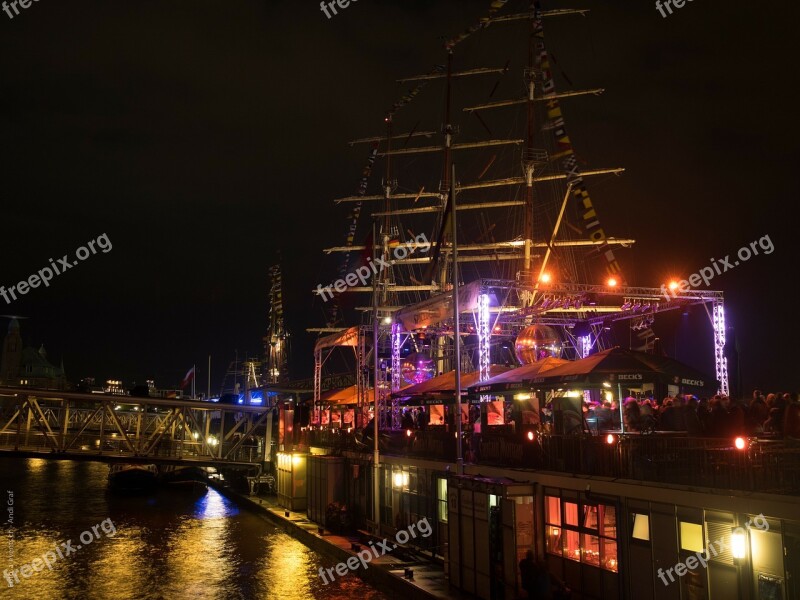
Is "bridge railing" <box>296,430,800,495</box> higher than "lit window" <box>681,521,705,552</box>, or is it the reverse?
"bridge railing" <box>296,430,800,495</box>

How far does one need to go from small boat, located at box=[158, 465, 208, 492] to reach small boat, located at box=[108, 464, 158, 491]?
1.75 meters

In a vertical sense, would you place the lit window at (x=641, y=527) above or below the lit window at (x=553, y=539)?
above

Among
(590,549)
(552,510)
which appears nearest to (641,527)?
(590,549)

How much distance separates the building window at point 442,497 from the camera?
77.3ft

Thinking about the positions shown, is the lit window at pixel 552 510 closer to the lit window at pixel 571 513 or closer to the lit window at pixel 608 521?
the lit window at pixel 571 513

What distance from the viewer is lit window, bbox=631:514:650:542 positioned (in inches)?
591

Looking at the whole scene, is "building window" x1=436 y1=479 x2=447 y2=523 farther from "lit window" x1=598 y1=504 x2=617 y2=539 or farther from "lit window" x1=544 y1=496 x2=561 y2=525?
"lit window" x1=598 y1=504 x2=617 y2=539

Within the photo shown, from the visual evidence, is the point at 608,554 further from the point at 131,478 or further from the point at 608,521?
the point at 131,478

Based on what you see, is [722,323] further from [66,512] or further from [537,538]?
[66,512]

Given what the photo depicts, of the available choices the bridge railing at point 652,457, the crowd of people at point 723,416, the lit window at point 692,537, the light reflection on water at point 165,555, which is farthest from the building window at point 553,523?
the light reflection on water at point 165,555

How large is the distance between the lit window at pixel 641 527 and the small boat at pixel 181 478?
44.5 metres

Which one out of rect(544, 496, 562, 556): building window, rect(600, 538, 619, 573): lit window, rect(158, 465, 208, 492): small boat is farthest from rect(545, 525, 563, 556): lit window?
rect(158, 465, 208, 492): small boat

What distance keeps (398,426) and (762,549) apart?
22.5 meters

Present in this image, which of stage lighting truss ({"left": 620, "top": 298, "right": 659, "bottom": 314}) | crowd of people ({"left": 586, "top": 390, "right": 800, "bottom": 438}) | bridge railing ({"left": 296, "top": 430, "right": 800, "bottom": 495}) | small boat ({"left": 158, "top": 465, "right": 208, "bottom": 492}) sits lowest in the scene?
small boat ({"left": 158, "top": 465, "right": 208, "bottom": 492})
